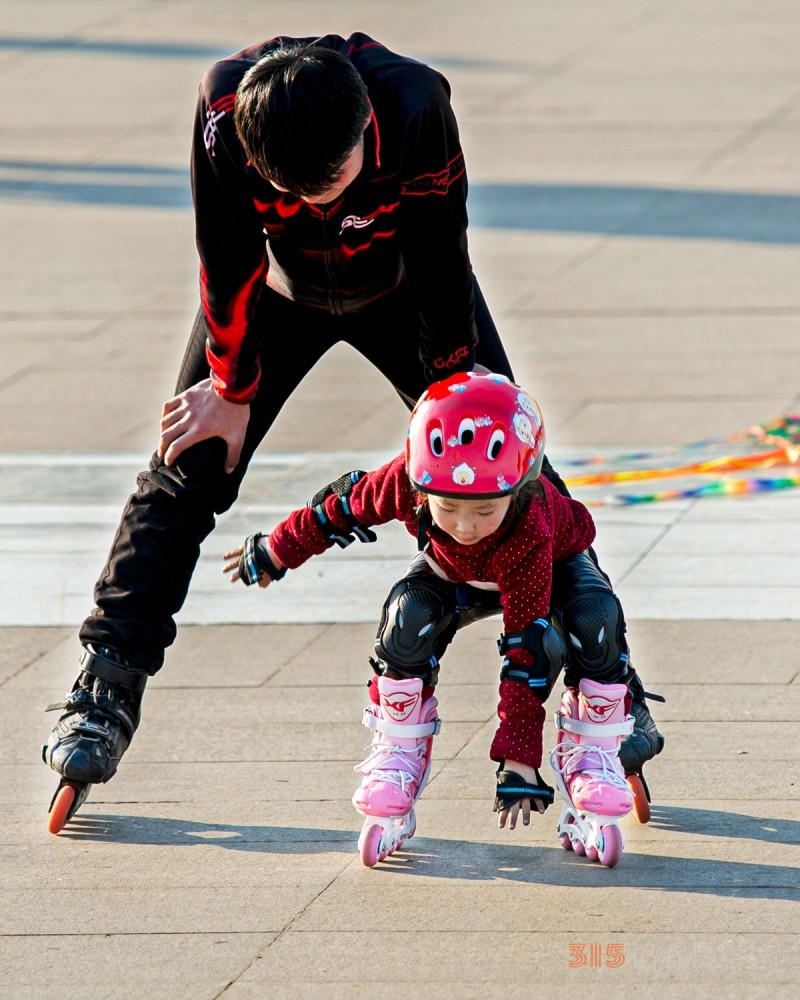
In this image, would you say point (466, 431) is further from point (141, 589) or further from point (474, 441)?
point (141, 589)

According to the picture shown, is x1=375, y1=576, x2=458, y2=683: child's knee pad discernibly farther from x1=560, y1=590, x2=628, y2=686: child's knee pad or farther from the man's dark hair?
the man's dark hair

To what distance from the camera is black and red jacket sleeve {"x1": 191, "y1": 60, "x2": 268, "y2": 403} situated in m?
3.68

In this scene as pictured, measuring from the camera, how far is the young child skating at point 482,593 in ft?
11.5

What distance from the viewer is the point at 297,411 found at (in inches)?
315

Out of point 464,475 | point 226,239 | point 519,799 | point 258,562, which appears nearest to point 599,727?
point 519,799

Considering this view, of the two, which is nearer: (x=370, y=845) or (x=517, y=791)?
(x=517, y=791)

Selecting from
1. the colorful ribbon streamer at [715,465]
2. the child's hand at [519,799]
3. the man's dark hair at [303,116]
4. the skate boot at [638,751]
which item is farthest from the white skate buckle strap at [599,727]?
the colorful ribbon streamer at [715,465]

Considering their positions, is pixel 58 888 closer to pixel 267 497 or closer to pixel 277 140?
pixel 277 140

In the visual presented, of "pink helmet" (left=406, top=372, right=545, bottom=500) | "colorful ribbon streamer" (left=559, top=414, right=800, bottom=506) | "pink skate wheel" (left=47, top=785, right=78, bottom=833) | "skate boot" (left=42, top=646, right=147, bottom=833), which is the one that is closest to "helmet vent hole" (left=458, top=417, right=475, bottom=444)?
"pink helmet" (left=406, top=372, right=545, bottom=500)

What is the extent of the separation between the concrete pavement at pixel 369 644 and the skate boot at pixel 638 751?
0.06 meters

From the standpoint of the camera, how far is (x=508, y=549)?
140 inches

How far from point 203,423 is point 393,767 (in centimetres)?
95

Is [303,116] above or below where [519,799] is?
above

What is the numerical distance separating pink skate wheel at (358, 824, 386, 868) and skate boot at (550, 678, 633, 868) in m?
0.41
